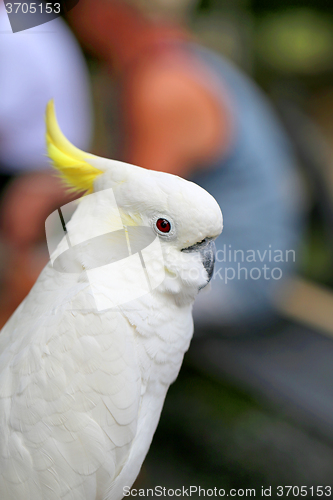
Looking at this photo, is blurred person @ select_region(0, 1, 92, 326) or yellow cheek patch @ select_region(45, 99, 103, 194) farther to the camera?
blurred person @ select_region(0, 1, 92, 326)

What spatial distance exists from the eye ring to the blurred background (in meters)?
0.36

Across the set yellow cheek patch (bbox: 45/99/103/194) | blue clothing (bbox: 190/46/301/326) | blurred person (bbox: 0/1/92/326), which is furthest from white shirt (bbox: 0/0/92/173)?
blue clothing (bbox: 190/46/301/326)

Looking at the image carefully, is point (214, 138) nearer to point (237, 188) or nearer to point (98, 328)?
point (237, 188)

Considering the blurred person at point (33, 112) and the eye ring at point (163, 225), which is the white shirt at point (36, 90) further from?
the eye ring at point (163, 225)

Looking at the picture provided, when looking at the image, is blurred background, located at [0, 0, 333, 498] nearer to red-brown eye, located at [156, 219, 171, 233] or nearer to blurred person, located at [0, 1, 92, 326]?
blurred person, located at [0, 1, 92, 326]

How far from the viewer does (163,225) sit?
0.48m

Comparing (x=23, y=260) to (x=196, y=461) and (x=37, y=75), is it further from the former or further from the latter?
(x=196, y=461)

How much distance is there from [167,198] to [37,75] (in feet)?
1.91

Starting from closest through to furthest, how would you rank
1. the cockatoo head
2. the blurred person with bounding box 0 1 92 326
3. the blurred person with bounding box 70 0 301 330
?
the cockatoo head
the blurred person with bounding box 0 1 92 326
the blurred person with bounding box 70 0 301 330


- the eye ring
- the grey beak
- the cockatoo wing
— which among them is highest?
the eye ring

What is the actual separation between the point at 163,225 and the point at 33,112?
500 millimetres

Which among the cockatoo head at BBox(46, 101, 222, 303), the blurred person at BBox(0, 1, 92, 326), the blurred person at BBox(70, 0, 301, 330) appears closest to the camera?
the cockatoo head at BBox(46, 101, 222, 303)

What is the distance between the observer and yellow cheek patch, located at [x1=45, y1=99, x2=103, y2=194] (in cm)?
52

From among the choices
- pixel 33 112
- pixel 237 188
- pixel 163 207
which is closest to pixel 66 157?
pixel 163 207
